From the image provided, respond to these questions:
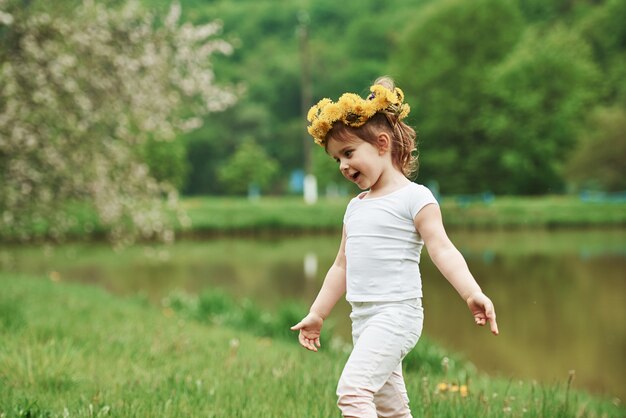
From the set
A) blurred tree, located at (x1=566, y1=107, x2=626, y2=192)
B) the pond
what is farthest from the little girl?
blurred tree, located at (x1=566, y1=107, x2=626, y2=192)

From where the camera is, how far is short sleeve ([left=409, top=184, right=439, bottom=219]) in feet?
10.9

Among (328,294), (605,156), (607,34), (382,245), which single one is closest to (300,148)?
(607,34)

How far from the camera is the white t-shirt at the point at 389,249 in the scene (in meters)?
3.34

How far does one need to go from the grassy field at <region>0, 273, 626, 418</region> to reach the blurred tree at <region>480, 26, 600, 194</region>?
38081 mm

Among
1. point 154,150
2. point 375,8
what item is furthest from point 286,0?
point 154,150

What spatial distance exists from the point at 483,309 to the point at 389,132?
912 millimetres

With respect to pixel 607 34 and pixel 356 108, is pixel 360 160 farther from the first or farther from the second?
pixel 607 34

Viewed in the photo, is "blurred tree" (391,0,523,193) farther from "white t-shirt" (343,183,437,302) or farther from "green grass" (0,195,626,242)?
"white t-shirt" (343,183,437,302)

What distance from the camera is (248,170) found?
188 feet

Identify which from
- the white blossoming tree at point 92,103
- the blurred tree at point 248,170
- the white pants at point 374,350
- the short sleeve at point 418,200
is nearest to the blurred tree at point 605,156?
the blurred tree at point 248,170

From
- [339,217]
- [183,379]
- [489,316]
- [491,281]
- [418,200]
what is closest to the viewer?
[489,316]

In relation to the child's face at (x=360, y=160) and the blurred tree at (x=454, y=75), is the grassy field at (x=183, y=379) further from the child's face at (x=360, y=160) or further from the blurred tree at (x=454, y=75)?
the blurred tree at (x=454, y=75)

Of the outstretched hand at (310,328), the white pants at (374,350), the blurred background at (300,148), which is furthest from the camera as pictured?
the blurred background at (300,148)

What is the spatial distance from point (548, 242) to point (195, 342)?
22.1 meters
